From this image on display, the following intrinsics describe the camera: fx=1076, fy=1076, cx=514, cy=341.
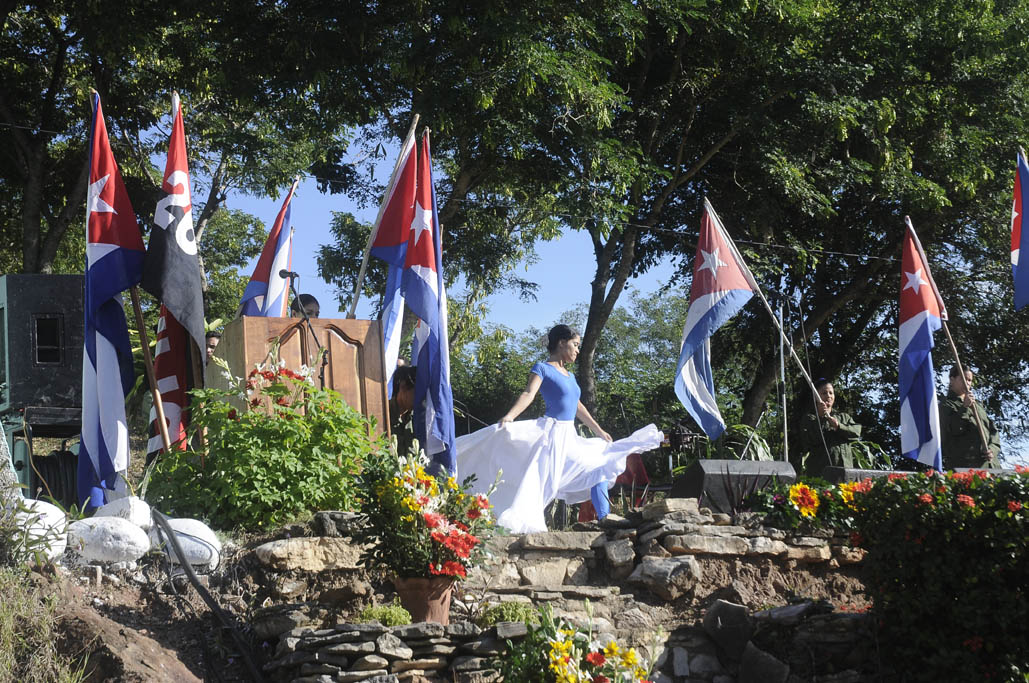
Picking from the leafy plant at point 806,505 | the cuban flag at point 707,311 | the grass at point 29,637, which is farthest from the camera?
the cuban flag at point 707,311

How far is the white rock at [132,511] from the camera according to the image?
6.23 metres

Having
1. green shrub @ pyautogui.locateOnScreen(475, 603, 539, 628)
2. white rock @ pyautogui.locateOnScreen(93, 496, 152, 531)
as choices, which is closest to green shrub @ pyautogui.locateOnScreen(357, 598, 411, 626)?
green shrub @ pyautogui.locateOnScreen(475, 603, 539, 628)

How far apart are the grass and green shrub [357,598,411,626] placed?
59.3 inches

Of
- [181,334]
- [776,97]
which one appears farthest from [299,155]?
[181,334]

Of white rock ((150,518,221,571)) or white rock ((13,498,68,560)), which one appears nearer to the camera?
white rock ((13,498,68,560))

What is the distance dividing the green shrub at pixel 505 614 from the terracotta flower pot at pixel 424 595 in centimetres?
27

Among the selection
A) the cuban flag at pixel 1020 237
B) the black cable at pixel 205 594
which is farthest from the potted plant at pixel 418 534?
the cuban flag at pixel 1020 237

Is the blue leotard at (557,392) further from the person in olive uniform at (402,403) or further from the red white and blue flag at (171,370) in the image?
the red white and blue flag at (171,370)

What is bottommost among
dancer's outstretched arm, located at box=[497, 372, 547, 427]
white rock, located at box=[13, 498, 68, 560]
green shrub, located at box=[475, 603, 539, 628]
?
green shrub, located at box=[475, 603, 539, 628]

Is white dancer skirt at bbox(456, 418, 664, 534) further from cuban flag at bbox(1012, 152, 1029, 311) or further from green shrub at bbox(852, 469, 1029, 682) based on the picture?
cuban flag at bbox(1012, 152, 1029, 311)

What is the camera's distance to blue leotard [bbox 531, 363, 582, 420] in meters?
8.87

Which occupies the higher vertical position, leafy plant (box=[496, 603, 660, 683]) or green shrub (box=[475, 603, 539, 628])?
green shrub (box=[475, 603, 539, 628])

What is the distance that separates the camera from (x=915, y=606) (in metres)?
6.44

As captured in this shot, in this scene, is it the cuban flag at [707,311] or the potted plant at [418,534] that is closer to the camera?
the potted plant at [418,534]
